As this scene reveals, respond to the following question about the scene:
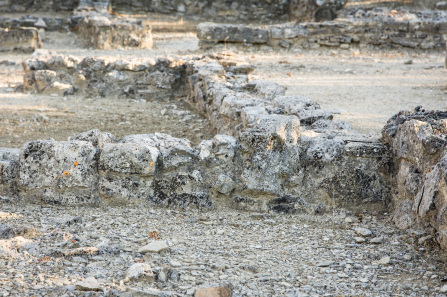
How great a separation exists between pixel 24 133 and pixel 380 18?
30.3 ft

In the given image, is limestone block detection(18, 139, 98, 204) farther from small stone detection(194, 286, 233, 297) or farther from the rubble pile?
the rubble pile

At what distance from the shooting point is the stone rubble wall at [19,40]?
1162 cm

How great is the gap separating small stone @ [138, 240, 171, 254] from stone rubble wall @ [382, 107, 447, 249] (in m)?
1.65

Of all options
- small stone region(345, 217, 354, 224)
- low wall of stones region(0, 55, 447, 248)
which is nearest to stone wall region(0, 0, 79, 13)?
low wall of stones region(0, 55, 447, 248)

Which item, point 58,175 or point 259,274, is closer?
point 259,274

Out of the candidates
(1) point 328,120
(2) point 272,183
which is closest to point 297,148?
(2) point 272,183

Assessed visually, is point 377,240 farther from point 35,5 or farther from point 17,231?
point 35,5

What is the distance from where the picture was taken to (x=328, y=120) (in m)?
5.07

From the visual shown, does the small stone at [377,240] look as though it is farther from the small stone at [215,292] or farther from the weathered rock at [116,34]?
the weathered rock at [116,34]

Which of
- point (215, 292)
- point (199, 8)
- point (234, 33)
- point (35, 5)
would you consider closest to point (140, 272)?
point (215, 292)

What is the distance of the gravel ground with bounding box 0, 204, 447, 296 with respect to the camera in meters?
2.85

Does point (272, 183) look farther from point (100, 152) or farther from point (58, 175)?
point (58, 175)

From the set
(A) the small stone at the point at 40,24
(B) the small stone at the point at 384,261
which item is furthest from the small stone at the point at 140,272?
(A) the small stone at the point at 40,24

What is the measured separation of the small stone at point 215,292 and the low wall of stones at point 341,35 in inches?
386
